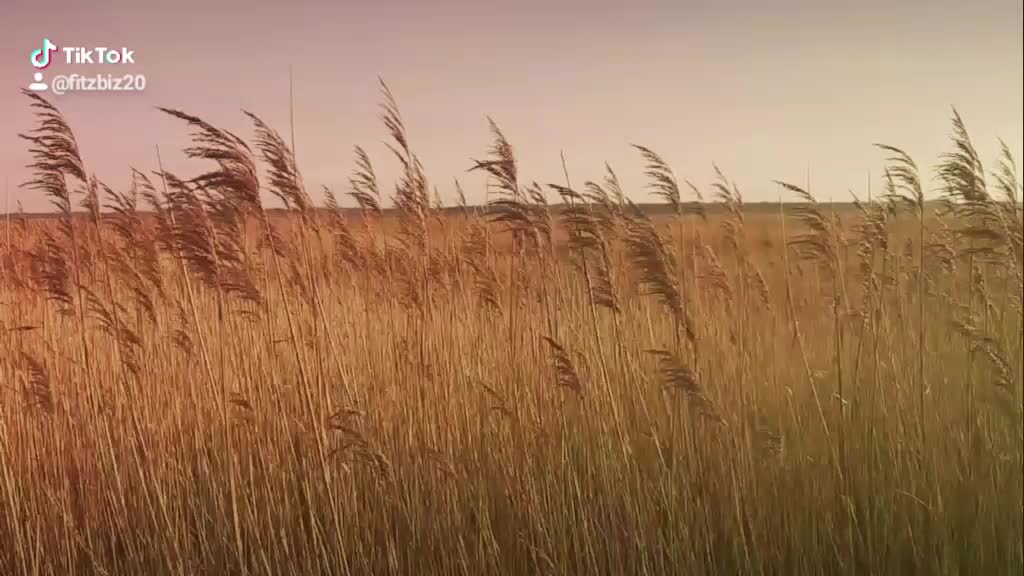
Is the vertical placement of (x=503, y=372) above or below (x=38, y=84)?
below

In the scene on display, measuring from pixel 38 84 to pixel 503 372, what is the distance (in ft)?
5.43

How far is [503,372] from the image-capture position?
2.12 meters

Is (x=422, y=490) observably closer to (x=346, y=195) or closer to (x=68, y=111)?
(x=346, y=195)

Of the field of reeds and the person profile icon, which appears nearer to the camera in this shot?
the field of reeds

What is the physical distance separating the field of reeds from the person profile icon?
3cm

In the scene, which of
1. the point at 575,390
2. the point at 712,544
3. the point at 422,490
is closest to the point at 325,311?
the point at 422,490

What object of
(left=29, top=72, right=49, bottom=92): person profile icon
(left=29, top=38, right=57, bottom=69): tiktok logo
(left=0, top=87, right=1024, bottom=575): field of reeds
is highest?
(left=29, top=38, right=57, bottom=69): tiktok logo

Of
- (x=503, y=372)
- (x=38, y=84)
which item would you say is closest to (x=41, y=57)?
(x=38, y=84)

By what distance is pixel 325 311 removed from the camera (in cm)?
215

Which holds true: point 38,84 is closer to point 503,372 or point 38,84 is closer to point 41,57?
point 41,57

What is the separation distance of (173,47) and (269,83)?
31 centimetres

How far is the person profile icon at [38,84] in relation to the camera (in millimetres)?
2125

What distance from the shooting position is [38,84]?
213 cm

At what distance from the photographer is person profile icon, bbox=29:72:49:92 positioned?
2125 millimetres
